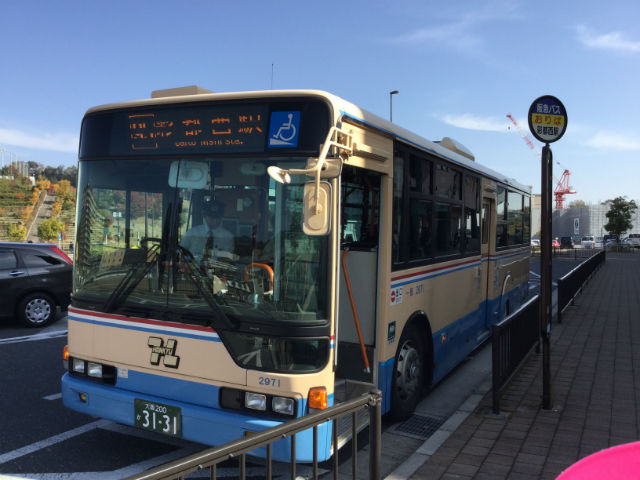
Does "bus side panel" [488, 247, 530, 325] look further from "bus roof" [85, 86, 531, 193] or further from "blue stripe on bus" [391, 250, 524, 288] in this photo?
"bus roof" [85, 86, 531, 193]

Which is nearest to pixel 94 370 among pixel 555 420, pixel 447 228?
pixel 447 228

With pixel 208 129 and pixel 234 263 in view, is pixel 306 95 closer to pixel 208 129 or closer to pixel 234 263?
pixel 208 129

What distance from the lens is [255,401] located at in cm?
380

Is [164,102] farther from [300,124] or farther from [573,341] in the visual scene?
[573,341]

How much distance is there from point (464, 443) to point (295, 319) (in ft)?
7.15

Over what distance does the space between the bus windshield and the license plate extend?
654 millimetres

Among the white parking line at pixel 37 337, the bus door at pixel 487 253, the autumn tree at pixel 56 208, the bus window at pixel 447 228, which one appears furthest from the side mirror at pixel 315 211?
the autumn tree at pixel 56 208

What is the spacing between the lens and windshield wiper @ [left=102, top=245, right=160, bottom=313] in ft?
13.7

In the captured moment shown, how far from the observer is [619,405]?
5945mm

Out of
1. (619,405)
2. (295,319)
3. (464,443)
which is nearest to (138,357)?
(295,319)

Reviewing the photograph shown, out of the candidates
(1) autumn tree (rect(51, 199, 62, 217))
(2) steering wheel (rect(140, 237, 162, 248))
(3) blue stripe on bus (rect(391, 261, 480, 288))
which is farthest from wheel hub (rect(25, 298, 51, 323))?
(1) autumn tree (rect(51, 199, 62, 217))

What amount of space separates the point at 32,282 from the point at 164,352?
7.58 m

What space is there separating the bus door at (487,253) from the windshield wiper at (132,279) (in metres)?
5.65

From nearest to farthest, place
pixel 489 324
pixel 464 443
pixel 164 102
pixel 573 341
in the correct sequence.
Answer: pixel 164 102, pixel 464 443, pixel 489 324, pixel 573 341
